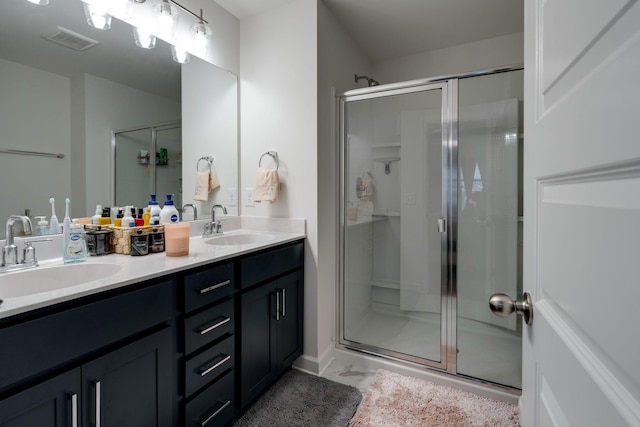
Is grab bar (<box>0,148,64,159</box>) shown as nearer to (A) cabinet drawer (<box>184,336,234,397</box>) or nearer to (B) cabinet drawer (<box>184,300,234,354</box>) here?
(B) cabinet drawer (<box>184,300,234,354</box>)

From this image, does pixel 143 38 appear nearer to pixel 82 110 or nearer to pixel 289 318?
pixel 82 110

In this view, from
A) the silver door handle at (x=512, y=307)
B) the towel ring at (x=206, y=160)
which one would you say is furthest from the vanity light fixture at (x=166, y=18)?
the silver door handle at (x=512, y=307)

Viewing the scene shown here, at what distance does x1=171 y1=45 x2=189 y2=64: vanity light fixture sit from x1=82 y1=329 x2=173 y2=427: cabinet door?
160 centimetres

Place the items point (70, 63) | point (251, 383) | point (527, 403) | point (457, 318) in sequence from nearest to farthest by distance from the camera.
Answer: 1. point (527, 403)
2. point (70, 63)
3. point (251, 383)
4. point (457, 318)

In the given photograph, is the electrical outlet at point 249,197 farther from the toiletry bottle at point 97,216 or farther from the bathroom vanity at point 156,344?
the toiletry bottle at point 97,216

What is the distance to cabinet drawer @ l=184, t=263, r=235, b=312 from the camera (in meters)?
1.25

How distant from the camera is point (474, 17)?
2.31 metres

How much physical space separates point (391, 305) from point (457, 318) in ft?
2.03

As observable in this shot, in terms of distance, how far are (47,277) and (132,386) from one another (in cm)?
56

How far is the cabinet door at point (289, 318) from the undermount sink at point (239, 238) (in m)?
0.32

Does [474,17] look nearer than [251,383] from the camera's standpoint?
No

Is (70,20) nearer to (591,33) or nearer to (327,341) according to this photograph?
(591,33)

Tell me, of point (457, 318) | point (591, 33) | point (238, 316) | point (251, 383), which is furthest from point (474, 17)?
point (251, 383)

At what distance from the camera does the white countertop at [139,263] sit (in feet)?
2.82
